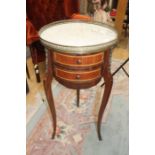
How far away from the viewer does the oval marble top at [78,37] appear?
1077 mm

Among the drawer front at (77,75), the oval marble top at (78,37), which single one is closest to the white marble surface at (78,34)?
the oval marble top at (78,37)

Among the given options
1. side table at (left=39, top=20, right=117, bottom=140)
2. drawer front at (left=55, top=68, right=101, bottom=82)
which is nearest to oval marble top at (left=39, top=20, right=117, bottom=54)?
side table at (left=39, top=20, right=117, bottom=140)

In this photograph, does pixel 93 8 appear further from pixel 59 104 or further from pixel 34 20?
pixel 59 104

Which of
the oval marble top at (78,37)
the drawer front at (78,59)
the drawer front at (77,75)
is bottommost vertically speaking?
the drawer front at (77,75)

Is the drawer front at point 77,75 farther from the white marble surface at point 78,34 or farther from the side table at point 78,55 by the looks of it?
the white marble surface at point 78,34

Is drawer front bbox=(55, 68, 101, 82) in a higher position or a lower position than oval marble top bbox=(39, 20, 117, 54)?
lower

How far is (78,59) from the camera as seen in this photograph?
111 centimetres

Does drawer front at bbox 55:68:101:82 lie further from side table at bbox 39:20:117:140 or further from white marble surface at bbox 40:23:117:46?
white marble surface at bbox 40:23:117:46

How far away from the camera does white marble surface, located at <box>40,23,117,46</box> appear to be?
3.80 ft

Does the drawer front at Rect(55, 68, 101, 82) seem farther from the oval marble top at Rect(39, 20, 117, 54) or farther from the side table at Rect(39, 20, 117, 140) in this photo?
the oval marble top at Rect(39, 20, 117, 54)

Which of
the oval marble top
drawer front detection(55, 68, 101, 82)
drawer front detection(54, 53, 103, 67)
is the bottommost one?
drawer front detection(55, 68, 101, 82)

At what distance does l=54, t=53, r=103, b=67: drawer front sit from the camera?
111 centimetres

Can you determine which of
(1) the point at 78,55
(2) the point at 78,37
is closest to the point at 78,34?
(2) the point at 78,37

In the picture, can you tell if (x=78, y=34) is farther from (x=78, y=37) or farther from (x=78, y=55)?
(x=78, y=55)
